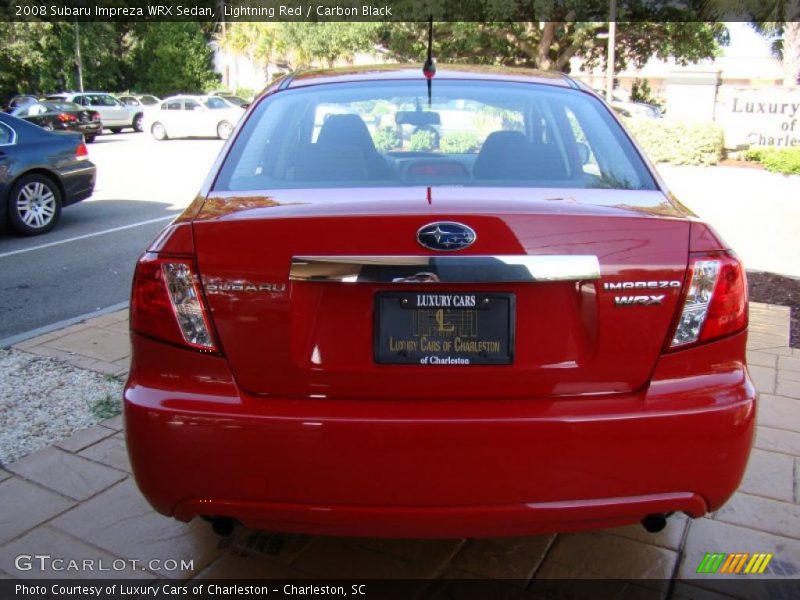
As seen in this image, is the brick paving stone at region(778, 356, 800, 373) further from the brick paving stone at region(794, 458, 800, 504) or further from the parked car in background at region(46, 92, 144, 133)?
the parked car in background at region(46, 92, 144, 133)

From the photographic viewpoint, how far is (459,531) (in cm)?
210

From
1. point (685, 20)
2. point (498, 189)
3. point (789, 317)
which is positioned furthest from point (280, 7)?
point (498, 189)

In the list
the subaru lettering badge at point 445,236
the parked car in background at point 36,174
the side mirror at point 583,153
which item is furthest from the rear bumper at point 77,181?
the subaru lettering badge at point 445,236

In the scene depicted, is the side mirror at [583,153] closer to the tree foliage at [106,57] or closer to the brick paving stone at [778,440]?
the brick paving stone at [778,440]

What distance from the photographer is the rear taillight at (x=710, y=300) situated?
83.5 inches

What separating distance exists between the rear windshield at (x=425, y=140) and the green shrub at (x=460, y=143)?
9 centimetres

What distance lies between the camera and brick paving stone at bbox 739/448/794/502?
3166 mm

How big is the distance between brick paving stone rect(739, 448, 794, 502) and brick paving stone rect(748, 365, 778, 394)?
84 cm

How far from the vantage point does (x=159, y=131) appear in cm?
2538

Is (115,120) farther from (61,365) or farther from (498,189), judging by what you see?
(498,189)

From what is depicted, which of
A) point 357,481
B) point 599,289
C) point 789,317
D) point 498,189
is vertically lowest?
point 789,317

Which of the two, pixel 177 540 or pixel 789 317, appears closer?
pixel 177 540

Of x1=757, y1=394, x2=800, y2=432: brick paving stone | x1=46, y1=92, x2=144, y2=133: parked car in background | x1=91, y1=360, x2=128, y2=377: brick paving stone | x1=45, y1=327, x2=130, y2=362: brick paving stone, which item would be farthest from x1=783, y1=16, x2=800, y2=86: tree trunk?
x1=46, y1=92, x2=144, y2=133: parked car in background

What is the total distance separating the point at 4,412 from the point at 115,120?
27.1m
